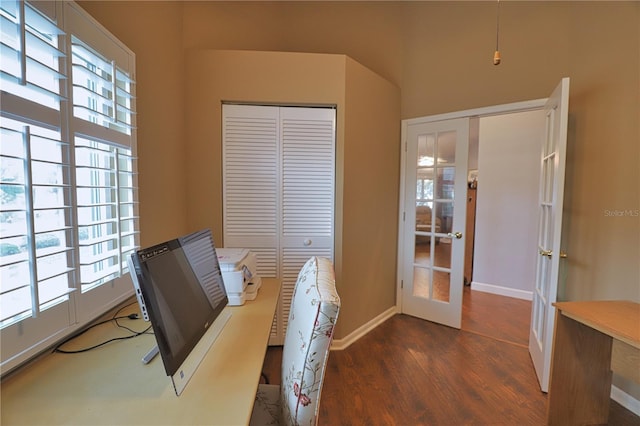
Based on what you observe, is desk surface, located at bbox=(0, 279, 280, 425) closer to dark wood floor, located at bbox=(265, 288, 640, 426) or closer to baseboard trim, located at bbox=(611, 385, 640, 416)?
dark wood floor, located at bbox=(265, 288, 640, 426)

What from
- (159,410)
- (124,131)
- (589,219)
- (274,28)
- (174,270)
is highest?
(274,28)

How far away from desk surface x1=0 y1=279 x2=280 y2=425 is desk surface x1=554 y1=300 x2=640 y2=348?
1527 mm

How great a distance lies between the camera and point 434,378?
1.98 meters

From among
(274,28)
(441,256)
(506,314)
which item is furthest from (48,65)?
(506,314)

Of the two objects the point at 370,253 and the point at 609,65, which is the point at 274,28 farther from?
the point at 609,65

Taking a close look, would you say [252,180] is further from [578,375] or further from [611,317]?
[578,375]

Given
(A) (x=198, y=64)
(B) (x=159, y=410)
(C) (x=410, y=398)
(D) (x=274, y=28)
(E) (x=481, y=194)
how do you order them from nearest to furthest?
1. (B) (x=159, y=410)
2. (C) (x=410, y=398)
3. (A) (x=198, y=64)
4. (D) (x=274, y=28)
5. (E) (x=481, y=194)

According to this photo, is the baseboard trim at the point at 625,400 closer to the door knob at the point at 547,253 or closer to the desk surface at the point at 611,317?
the desk surface at the point at 611,317

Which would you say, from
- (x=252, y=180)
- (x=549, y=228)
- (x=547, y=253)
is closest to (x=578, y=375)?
(x=547, y=253)

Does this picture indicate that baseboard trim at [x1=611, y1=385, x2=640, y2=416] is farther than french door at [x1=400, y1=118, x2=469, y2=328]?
No

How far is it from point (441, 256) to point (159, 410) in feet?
8.49

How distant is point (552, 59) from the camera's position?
7.18 ft

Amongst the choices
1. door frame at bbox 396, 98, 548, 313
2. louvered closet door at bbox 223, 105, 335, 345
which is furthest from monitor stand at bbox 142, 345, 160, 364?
door frame at bbox 396, 98, 548, 313

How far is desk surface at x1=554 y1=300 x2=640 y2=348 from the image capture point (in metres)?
1.23
